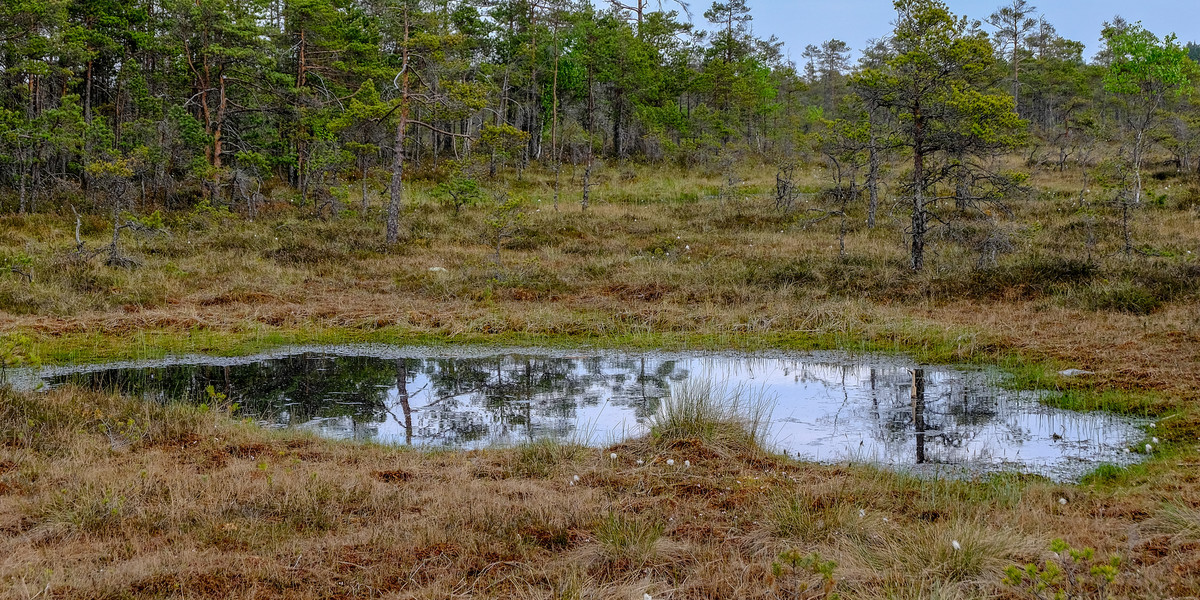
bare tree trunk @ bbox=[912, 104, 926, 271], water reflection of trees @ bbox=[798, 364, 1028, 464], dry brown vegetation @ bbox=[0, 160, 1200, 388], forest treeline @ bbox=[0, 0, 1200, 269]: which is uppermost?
forest treeline @ bbox=[0, 0, 1200, 269]

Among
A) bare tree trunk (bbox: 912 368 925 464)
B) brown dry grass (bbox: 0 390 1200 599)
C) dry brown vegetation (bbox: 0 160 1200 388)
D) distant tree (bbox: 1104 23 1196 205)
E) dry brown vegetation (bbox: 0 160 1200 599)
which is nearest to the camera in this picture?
brown dry grass (bbox: 0 390 1200 599)

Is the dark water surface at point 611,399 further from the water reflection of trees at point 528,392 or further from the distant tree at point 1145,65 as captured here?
the distant tree at point 1145,65

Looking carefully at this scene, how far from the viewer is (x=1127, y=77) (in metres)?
30.9

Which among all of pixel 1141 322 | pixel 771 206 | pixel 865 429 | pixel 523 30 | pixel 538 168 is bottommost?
pixel 865 429

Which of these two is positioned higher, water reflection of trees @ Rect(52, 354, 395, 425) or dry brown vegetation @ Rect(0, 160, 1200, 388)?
dry brown vegetation @ Rect(0, 160, 1200, 388)

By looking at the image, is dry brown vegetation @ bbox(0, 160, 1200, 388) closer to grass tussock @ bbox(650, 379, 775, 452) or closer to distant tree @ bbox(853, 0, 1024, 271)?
distant tree @ bbox(853, 0, 1024, 271)

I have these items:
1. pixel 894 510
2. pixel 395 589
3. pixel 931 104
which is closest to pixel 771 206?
pixel 931 104

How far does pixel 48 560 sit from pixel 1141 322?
14460mm

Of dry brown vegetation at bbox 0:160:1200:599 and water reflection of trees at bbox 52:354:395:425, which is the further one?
water reflection of trees at bbox 52:354:395:425

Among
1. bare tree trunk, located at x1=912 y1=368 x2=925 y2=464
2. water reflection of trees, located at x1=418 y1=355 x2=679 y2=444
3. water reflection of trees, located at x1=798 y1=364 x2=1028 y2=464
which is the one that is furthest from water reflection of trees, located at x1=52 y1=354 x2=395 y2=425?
bare tree trunk, located at x1=912 y1=368 x2=925 y2=464

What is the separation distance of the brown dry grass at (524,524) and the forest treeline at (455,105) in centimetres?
1108

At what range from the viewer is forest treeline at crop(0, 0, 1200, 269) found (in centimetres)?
1769

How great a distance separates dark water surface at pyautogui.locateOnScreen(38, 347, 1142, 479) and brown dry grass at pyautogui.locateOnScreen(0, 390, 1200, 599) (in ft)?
4.13

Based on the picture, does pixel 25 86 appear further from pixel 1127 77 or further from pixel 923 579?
pixel 1127 77
